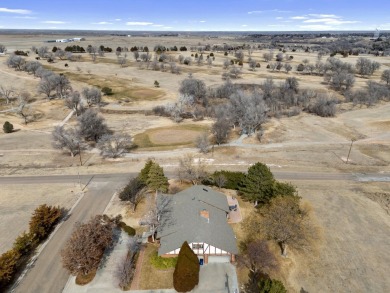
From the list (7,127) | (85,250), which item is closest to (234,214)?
(85,250)

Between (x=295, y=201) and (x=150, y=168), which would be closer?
(x=295, y=201)

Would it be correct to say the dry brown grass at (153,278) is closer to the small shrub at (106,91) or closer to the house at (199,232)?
the house at (199,232)

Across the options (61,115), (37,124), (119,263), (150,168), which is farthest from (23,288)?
(61,115)

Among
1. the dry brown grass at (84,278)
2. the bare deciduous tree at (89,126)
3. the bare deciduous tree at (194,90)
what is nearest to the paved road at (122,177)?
the bare deciduous tree at (89,126)

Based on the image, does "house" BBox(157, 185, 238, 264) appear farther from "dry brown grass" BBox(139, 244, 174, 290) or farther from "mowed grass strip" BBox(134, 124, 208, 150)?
"mowed grass strip" BBox(134, 124, 208, 150)

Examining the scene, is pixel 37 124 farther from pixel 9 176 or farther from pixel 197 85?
pixel 197 85

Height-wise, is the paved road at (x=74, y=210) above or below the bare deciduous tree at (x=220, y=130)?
below

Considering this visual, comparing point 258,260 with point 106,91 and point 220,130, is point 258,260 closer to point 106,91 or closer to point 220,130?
point 220,130
